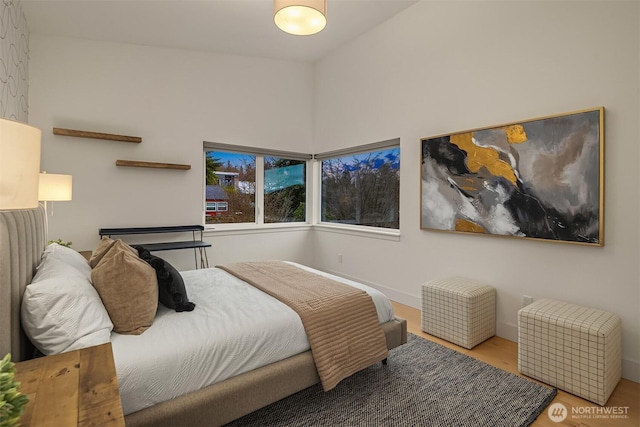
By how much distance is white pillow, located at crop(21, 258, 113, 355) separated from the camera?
1310 millimetres

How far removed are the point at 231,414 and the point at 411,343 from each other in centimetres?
161

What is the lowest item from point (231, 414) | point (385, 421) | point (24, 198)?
point (385, 421)

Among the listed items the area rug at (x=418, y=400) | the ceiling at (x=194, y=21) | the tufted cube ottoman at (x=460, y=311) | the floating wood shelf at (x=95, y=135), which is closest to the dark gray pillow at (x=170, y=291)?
the area rug at (x=418, y=400)

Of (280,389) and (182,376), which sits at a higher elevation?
(182,376)

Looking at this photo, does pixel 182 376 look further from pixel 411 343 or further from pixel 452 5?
pixel 452 5

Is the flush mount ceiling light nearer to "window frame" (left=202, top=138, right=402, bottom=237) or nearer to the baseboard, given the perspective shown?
"window frame" (left=202, top=138, right=402, bottom=237)

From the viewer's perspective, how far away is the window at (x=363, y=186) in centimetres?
395

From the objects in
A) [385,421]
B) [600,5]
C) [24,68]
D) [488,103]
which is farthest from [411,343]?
[24,68]

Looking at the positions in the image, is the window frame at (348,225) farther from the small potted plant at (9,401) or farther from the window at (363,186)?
the small potted plant at (9,401)

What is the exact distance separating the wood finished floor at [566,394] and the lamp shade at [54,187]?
10.3 ft

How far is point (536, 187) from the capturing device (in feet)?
8.30

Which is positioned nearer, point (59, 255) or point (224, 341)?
point (224, 341)

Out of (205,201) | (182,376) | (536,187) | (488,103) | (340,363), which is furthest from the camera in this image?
(205,201)

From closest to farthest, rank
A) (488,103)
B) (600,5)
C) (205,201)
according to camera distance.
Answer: (600,5) < (488,103) < (205,201)
